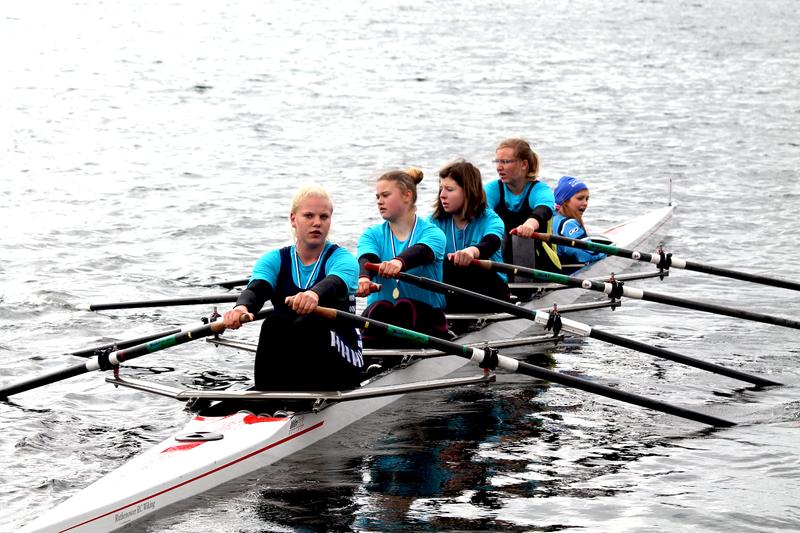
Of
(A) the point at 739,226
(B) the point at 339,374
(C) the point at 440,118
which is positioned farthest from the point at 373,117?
(B) the point at 339,374

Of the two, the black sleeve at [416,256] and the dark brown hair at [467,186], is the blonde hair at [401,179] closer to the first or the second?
the black sleeve at [416,256]

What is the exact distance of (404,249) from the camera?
935 cm

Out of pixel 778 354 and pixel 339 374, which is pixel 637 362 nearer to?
pixel 778 354

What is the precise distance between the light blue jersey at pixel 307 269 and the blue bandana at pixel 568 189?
5.28 meters

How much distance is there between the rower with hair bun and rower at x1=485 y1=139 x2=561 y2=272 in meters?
2.10

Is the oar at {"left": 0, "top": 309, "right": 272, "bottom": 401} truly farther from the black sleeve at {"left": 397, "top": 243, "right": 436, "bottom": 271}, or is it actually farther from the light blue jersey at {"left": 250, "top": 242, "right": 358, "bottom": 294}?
the black sleeve at {"left": 397, "top": 243, "right": 436, "bottom": 271}

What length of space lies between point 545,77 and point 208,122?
13.1 metres

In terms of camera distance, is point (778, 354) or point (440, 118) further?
point (440, 118)

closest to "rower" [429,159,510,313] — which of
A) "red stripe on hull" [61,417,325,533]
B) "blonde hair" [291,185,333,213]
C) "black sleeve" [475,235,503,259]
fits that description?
"black sleeve" [475,235,503,259]

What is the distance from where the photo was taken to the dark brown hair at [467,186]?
1012 cm

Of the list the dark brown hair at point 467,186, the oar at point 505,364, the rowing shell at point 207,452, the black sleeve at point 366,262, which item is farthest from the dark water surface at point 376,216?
the dark brown hair at point 467,186

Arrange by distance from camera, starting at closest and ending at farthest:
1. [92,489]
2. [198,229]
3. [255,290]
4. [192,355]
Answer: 1. [92,489]
2. [255,290]
3. [192,355]
4. [198,229]

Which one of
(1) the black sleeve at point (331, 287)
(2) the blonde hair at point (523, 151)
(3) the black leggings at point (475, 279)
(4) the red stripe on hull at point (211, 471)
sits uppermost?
(2) the blonde hair at point (523, 151)

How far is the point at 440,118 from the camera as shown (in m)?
28.6
